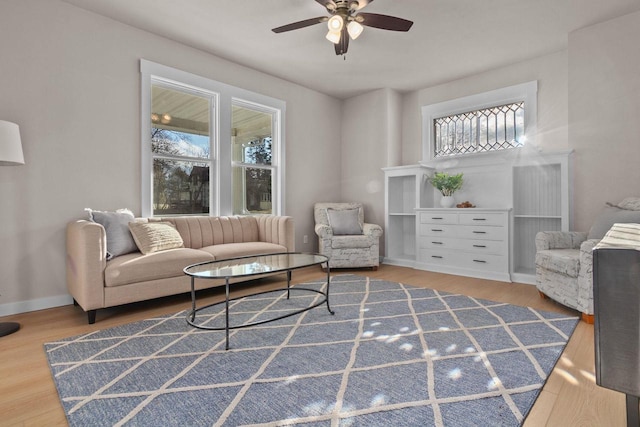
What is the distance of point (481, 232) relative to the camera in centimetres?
416

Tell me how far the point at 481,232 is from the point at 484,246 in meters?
0.17

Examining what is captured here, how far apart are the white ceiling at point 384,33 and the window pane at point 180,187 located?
141 cm

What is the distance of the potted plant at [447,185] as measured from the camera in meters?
4.57

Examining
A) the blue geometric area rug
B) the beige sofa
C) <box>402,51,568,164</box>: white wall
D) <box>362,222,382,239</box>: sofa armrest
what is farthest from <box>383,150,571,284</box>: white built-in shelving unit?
the beige sofa

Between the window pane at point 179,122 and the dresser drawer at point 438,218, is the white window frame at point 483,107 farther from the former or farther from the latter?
the window pane at point 179,122

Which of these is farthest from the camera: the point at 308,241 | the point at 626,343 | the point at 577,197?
the point at 308,241

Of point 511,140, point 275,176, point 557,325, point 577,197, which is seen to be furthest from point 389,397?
point 511,140

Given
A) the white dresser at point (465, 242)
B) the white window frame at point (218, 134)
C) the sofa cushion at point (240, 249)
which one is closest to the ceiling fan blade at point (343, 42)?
the white window frame at point (218, 134)

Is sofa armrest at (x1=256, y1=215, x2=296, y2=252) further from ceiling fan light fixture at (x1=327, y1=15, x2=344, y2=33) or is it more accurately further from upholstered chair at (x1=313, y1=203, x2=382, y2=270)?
ceiling fan light fixture at (x1=327, y1=15, x2=344, y2=33)

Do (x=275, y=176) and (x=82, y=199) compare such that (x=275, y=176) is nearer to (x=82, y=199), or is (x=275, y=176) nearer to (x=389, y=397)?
(x=82, y=199)

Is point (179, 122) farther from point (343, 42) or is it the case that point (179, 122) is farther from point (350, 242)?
point (350, 242)

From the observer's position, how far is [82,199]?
3.17 m

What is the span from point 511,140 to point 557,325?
112 inches

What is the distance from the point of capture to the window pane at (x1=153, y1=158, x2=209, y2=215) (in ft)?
12.5
